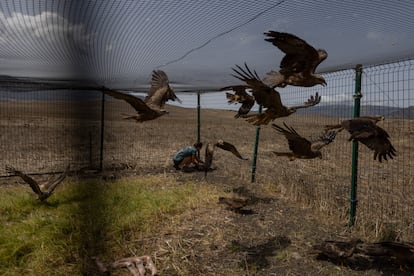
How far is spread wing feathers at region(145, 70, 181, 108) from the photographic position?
82.4 inches

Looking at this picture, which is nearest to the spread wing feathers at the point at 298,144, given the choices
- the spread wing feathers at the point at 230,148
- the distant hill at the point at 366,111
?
the distant hill at the point at 366,111

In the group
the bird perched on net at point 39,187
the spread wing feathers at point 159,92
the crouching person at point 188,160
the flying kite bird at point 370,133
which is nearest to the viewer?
the flying kite bird at point 370,133

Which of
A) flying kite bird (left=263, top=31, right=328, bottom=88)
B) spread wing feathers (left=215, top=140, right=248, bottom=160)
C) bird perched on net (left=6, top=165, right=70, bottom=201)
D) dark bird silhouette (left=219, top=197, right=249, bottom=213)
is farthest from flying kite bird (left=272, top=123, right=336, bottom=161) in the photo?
bird perched on net (left=6, top=165, right=70, bottom=201)

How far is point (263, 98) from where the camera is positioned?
5.24 feet

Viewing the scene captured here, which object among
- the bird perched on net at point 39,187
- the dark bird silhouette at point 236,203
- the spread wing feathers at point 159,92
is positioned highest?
the spread wing feathers at point 159,92

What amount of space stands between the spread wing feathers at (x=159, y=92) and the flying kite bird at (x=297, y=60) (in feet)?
2.30

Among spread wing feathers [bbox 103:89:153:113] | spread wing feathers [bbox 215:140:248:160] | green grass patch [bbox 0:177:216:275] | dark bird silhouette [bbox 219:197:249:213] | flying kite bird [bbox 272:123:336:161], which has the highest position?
spread wing feathers [bbox 103:89:153:113]

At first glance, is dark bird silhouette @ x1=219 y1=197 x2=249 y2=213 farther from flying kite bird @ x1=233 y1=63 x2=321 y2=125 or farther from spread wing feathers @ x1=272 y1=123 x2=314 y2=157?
flying kite bird @ x1=233 y1=63 x2=321 y2=125

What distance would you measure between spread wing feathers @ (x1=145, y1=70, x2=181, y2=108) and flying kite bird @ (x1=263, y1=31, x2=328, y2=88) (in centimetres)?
70

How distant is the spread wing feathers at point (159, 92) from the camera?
2094 millimetres

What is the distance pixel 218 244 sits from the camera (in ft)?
9.44

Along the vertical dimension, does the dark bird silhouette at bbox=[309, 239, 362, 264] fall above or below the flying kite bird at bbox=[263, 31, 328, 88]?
below

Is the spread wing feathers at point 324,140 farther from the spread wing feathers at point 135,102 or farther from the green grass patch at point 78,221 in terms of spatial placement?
the green grass patch at point 78,221

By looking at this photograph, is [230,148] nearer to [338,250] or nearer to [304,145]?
[338,250]
